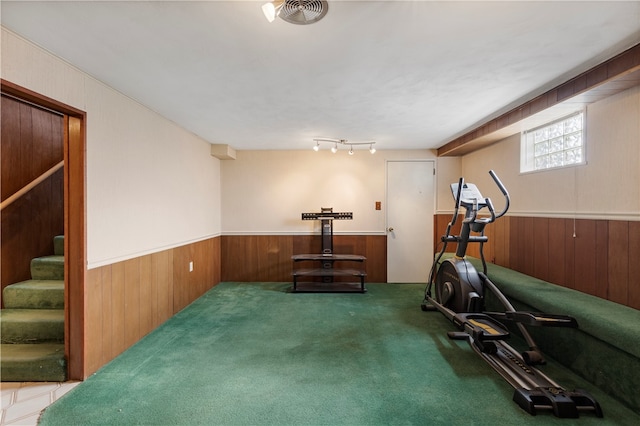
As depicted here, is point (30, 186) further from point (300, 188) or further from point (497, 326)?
point (497, 326)

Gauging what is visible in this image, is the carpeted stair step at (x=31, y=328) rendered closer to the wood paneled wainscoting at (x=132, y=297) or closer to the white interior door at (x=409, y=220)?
the wood paneled wainscoting at (x=132, y=297)

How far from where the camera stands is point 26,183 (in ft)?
9.14

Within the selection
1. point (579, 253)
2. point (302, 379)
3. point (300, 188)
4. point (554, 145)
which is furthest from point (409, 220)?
point (302, 379)

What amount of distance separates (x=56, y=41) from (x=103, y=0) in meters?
0.67

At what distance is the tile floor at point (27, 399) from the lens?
5.49 ft

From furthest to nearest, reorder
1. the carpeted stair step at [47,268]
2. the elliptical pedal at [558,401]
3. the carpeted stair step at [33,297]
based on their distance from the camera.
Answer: the carpeted stair step at [47,268]
the carpeted stair step at [33,297]
the elliptical pedal at [558,401]

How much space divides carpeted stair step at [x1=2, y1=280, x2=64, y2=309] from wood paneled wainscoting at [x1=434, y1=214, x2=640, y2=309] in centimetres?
481

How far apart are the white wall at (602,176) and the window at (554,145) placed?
12cm

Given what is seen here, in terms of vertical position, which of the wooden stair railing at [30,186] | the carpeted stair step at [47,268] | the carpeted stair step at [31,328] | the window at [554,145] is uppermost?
the window at [554,145]

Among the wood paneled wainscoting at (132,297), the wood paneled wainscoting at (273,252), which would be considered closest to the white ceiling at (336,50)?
the wood paneled wainscoting at (132,297)

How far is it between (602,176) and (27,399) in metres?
4.81

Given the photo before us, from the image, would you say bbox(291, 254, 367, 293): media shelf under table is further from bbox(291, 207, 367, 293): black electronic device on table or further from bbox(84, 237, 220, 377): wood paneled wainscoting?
bbox(84, 237, 220, 377): wood paneled wainscoting

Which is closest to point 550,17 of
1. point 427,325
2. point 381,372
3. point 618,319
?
point 618,319

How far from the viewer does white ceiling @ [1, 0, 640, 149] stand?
1423 millimetres
